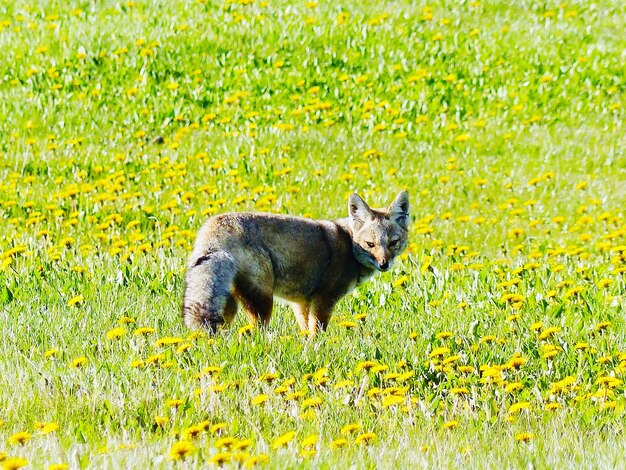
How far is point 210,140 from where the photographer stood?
1228cm

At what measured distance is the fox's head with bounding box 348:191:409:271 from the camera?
24.4ft

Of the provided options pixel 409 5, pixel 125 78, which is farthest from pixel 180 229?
pixel 409 5

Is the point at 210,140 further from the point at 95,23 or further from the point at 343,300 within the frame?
the point at 343,300

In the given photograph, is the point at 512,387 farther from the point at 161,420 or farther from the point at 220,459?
the point at 220,459

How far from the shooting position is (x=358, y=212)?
7672mm

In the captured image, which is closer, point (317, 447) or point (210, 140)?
point (317, 447)

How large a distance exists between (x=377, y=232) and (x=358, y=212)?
0.27 meters

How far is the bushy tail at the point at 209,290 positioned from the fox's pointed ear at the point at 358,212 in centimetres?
151

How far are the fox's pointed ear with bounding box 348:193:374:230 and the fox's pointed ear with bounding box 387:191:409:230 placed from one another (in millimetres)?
212

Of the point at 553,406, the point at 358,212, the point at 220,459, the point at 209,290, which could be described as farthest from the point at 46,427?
the point at 358,212

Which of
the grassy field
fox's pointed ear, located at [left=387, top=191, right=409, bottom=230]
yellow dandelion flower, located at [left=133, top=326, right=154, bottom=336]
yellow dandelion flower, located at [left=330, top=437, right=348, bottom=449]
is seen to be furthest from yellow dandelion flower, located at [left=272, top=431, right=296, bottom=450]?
fox's pointed ear, located at [left=387, top=191, right=409, bottom=230]

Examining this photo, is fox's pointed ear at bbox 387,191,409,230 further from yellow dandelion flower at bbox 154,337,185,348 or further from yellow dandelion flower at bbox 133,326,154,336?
yellow dandelion flower at bbox 154,337,185,348

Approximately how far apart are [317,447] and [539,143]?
904 cm

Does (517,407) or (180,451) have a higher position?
(180,451)
